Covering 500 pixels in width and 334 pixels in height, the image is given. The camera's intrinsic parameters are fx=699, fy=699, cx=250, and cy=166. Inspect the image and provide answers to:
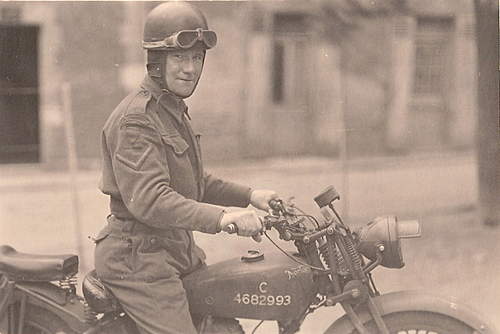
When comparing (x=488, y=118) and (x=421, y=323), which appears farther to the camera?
(x=488, y=118)

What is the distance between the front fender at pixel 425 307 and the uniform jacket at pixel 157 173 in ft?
2.22

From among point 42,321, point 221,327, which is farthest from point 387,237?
point 42,321

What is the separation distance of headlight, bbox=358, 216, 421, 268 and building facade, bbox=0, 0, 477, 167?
21.4ft

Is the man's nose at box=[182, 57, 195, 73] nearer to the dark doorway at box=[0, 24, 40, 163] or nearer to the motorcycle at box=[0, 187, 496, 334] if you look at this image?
the motorcycle at box=[0, 187, 496, 334]

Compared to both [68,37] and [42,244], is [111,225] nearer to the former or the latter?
[42,244]

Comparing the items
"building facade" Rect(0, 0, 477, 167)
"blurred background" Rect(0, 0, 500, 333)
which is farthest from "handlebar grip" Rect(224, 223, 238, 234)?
"building facade" Rect(0, 0, 477, 167)

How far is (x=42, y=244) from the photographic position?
262 inches

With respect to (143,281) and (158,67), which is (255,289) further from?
(158,67)

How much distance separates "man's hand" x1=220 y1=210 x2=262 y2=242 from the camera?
2.45 metres

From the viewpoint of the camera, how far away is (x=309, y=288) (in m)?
2.64

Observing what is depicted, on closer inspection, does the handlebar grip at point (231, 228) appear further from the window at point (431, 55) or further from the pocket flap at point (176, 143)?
the window at point (431, 55)

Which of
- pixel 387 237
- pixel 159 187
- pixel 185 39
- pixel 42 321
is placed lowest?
pixel 42 321

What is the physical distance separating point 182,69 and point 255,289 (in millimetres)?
897

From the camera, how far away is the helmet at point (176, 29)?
2623 millimetres
